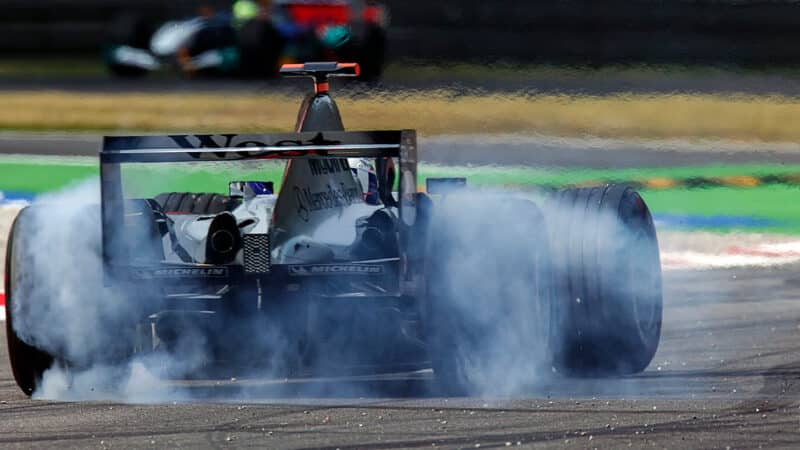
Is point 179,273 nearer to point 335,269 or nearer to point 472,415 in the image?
point 335,269

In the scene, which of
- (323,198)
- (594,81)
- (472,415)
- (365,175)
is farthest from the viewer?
(594,81)

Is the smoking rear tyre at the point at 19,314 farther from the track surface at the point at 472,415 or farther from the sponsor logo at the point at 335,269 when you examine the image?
the sponsor logo at the point at 335,269

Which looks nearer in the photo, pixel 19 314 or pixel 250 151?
pixel 250 151

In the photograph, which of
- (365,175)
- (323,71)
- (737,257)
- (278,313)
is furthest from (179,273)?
(737,257)

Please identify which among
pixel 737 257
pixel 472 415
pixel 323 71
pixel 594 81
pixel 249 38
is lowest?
pixel 737 257

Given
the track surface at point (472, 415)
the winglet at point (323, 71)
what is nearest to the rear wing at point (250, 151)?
the track surface at point (472, 415)

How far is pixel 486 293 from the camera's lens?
29.3 ft

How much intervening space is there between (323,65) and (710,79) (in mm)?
8430

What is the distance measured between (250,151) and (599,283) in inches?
76.7

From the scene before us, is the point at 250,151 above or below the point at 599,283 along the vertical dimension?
above

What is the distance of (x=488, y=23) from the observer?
21.4 metres

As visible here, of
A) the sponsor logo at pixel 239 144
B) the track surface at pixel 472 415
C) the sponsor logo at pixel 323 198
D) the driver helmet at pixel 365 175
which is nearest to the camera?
the track surface at pixel 472 415

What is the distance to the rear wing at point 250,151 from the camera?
8.75 meters

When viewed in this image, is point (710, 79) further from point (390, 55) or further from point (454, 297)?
point (454, 297)
